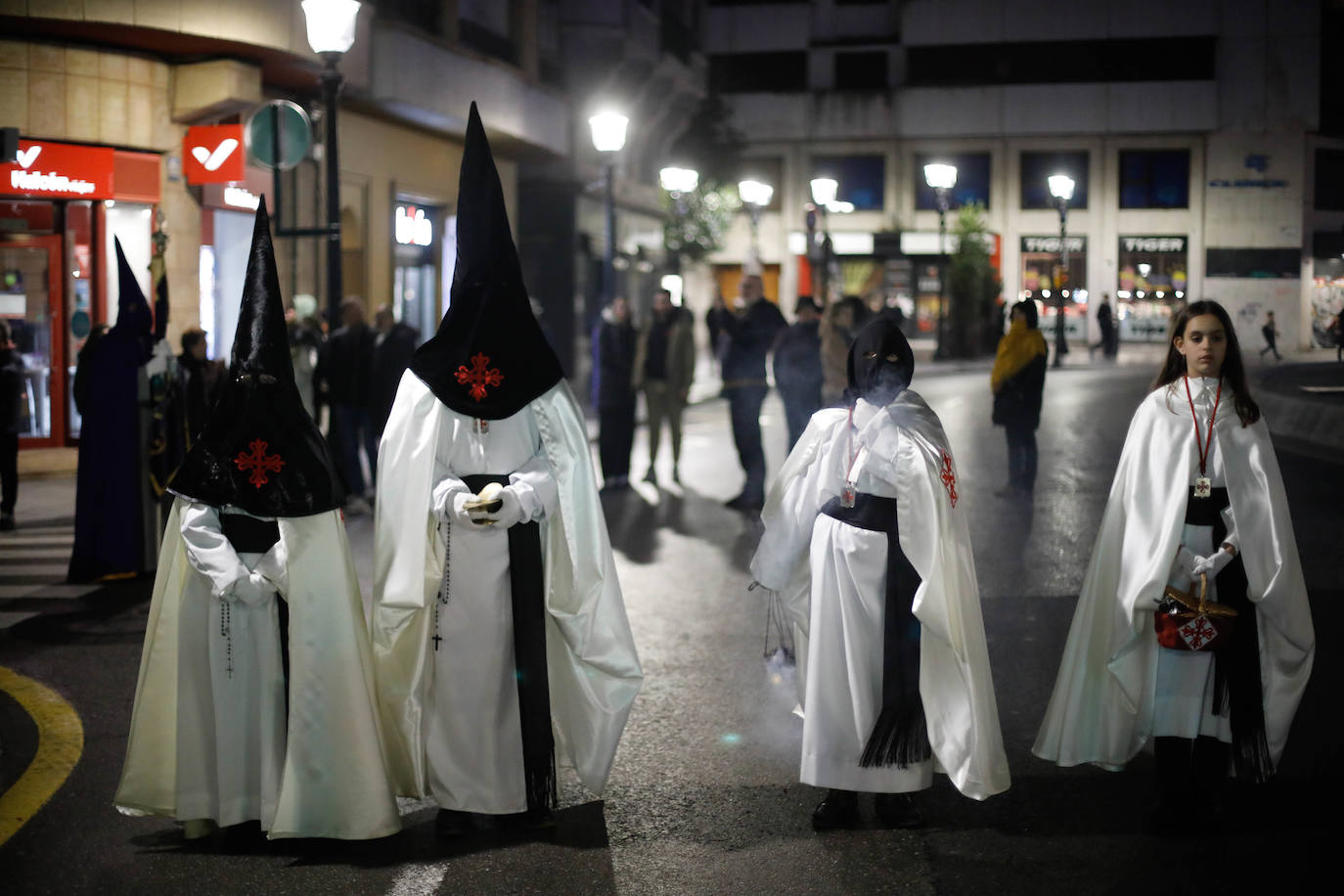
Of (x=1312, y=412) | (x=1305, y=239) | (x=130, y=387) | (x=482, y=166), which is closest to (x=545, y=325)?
(x=1312, y=412)

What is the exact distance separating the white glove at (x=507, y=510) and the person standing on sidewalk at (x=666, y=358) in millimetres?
9946

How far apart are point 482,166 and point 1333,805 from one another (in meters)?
3.76

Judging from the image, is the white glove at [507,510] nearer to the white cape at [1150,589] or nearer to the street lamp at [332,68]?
the white cape at [1150,589]

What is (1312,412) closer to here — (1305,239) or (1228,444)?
(1228,444)

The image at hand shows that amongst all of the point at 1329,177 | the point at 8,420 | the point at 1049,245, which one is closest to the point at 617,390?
the point at 8,420

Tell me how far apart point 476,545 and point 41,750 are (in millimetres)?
2380

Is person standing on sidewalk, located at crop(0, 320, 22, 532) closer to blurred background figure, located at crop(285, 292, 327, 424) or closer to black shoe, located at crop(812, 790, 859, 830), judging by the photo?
blurred background figure, located at crop(285, 292, 327, 424)

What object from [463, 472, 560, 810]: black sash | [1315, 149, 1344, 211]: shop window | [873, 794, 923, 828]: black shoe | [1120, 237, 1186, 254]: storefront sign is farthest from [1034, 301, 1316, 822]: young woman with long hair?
[1315, 149, 1344, 211]: shop window

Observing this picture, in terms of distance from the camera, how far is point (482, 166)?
5.04 metres

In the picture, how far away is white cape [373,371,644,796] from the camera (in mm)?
5039

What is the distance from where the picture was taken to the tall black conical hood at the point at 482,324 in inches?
198

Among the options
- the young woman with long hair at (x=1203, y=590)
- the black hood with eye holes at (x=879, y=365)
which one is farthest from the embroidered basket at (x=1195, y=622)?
the black hood with eye holes at (x=879, y=365)

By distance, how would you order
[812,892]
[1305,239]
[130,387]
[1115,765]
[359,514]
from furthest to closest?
[1305,239] → [359,514] → [130,387] → [1115,765] → [812,892]

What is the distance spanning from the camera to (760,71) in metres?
56.0
